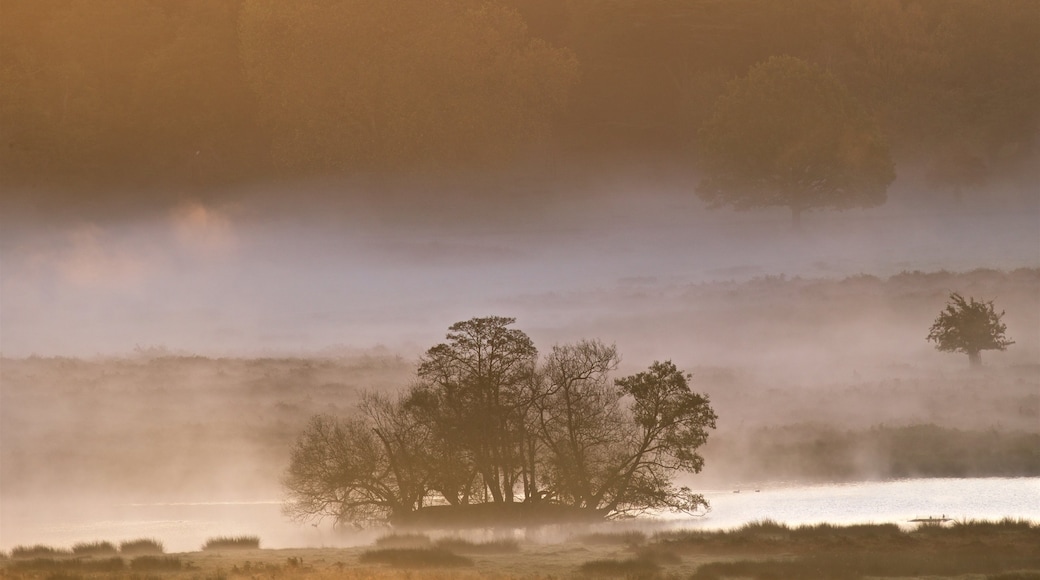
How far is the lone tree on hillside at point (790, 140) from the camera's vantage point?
10906 centimetres

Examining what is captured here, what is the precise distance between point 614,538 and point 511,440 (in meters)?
8.88

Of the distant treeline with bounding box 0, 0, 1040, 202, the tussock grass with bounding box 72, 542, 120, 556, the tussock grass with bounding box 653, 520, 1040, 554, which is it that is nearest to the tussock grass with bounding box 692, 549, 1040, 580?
the tussock grass with bounding box 653, 520, 1040, 554

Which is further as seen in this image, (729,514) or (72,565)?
(729,514)

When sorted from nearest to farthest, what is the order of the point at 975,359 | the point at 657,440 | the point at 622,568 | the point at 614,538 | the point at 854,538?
the point at 622,568 < the point at 854,538 < the point at 614,538 < the point at 657,440 < the point at 975,359

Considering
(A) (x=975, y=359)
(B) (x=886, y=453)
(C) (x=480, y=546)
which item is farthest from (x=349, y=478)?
(A) (x=975, y=359)

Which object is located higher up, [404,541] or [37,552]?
[37,552]

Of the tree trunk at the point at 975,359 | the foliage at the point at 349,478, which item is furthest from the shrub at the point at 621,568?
the tree trunk at the point at 975,359

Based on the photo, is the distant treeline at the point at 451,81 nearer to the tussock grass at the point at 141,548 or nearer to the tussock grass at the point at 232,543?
the tussock grass at the point at 232,543

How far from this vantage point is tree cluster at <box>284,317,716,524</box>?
211 feet

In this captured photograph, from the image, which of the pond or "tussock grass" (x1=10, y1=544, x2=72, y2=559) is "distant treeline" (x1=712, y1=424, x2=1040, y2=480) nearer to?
the pond

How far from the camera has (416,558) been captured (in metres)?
50.0

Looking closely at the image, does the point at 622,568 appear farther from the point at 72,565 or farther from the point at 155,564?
the point at 72,565

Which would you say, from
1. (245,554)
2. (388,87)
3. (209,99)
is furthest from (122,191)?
(245,554)

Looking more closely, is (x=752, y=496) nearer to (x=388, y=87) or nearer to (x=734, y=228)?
(x=388, y=87)
